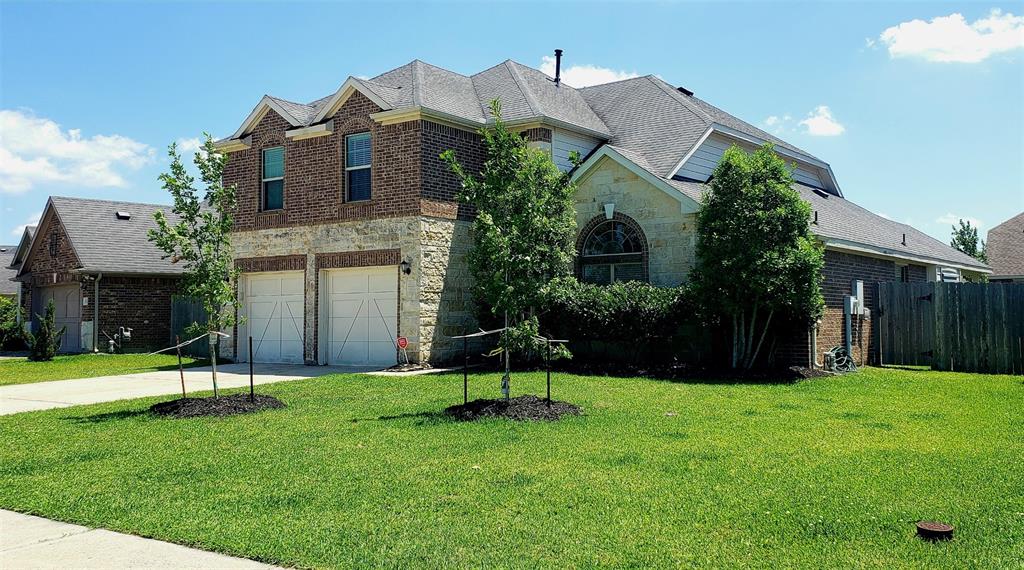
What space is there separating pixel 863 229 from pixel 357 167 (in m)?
12.5

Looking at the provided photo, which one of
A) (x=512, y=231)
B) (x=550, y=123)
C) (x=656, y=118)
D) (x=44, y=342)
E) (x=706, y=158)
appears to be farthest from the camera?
(x=44, y=342)

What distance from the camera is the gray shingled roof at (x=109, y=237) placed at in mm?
26688

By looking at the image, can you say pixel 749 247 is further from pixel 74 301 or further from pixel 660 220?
pixel 74 301

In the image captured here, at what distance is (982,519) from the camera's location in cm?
534

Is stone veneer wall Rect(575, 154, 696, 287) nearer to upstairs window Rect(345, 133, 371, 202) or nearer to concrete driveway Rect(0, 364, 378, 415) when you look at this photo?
upstairs window Rect(345, 133, 371, 202)

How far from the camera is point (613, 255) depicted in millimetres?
17438

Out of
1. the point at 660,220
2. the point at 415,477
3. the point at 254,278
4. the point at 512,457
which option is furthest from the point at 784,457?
the point at 254,278

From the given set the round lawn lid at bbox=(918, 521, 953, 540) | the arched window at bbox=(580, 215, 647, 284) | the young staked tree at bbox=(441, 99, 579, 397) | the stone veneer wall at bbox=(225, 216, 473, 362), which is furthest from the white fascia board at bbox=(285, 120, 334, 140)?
the round lawn lid at bbox=(918, 521, 953, 540)

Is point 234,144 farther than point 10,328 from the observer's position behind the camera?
No

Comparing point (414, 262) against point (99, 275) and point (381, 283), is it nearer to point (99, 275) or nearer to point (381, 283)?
point (381, 283)

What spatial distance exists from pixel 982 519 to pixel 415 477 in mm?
4183

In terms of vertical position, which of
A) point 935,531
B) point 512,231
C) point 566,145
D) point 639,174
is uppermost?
point 566,145

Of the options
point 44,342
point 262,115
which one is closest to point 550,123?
point 262,115

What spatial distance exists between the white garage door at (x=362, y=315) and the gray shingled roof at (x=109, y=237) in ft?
33.0
